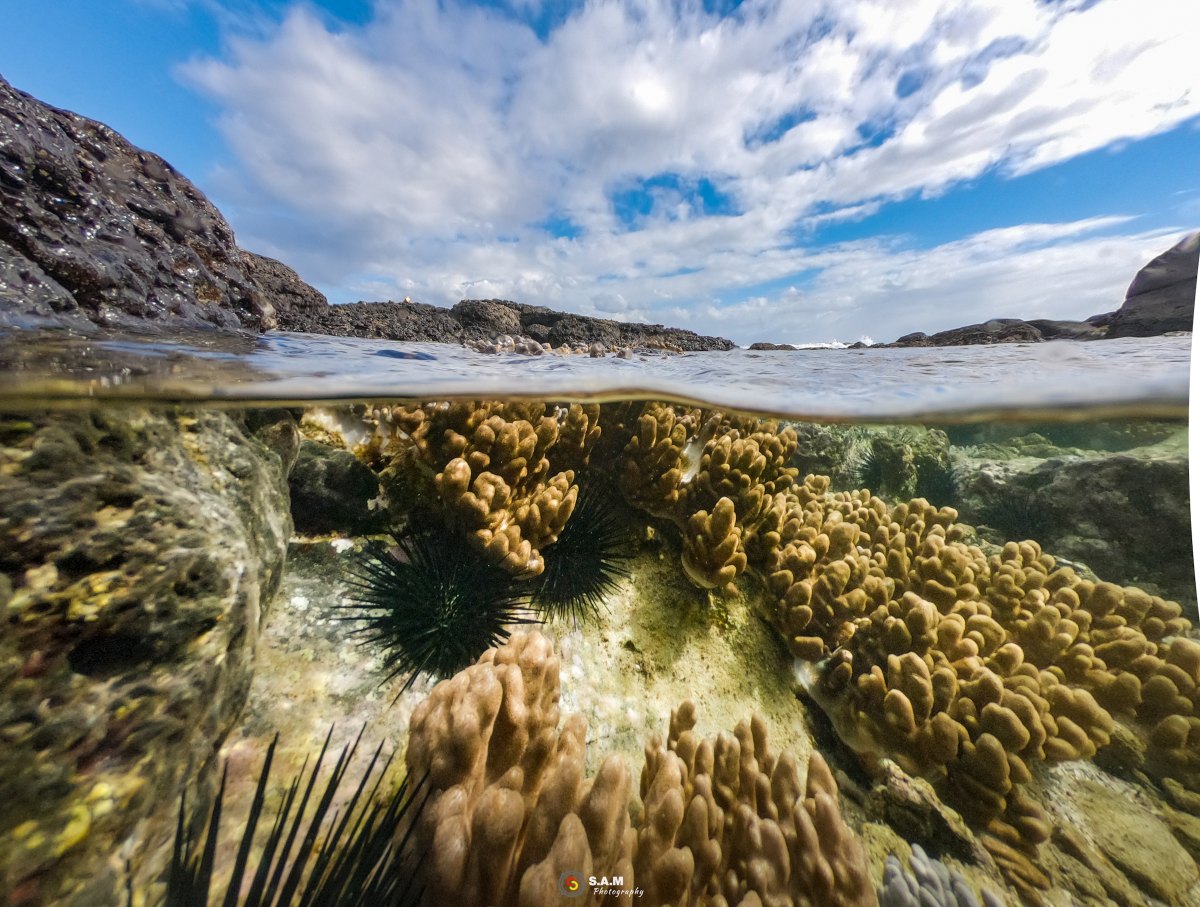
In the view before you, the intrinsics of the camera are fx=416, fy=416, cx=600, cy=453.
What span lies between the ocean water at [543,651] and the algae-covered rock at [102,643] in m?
0.01

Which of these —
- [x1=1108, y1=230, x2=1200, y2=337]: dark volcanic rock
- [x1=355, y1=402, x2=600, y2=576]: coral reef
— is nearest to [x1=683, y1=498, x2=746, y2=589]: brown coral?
[x1=355, y1=402, x2=600, y2=576]: coral reef

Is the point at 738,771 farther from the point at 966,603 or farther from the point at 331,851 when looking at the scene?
the point at 966,603

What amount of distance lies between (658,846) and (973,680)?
2.77 m

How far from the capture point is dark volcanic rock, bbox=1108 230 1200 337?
17.7ft

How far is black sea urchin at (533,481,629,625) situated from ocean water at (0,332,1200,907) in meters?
0.03

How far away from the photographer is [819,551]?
4066mm

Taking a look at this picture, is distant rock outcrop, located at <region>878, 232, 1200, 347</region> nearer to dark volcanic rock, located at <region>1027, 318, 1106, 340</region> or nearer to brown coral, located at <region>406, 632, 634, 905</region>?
dark volcanic rock, located at <region>1027, 318, 1106, 340</region>

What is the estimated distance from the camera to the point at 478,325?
40.5 feet

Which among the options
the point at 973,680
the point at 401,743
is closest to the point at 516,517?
the point at 401,743

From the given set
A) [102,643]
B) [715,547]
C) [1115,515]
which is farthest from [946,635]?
[1115,515]

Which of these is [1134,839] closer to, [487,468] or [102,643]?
[487,468]

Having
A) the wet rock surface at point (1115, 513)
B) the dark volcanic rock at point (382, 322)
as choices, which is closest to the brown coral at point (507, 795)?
the dark volcanic rock at point (382, 322)

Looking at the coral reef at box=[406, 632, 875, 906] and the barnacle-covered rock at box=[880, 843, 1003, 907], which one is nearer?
the coral reef at box=[406, 632, 875, 906]

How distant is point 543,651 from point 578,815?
32.6 inches
